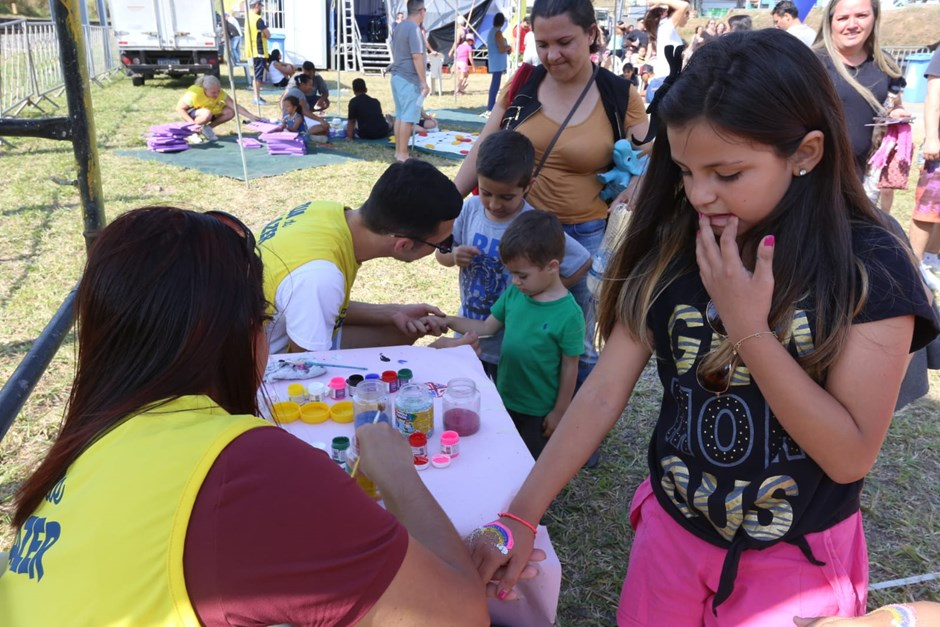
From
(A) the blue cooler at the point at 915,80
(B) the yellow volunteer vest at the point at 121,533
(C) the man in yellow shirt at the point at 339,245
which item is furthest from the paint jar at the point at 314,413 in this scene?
(A) the blue cooler at the point at 915,80

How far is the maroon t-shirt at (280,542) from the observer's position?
911 millimetres

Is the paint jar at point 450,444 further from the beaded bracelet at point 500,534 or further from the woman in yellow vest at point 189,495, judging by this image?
the woman in yellow vest at point 189,495

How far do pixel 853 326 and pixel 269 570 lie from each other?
1.07m

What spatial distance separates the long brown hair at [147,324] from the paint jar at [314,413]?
2.50 feet

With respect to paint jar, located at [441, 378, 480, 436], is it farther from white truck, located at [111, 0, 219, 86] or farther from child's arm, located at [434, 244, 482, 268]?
white truck, located at [111, 0, 219, 86]

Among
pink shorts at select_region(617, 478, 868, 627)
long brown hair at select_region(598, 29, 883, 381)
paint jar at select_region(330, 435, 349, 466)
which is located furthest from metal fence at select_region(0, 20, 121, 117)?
pink shorts at select_region(617, 478, 868, 627)

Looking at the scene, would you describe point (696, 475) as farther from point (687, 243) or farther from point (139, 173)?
point (139, 173)

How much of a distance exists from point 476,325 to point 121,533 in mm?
2180

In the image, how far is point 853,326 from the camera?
4.07 ft

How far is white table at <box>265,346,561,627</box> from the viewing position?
5.03ft

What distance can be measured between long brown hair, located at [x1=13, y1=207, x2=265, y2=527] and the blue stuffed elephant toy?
7.52 ft

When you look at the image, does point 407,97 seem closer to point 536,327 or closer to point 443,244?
point 443,244

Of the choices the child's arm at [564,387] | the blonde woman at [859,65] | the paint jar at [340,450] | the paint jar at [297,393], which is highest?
the blonde woman at [859,65]

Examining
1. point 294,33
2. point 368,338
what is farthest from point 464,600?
point 294,33
